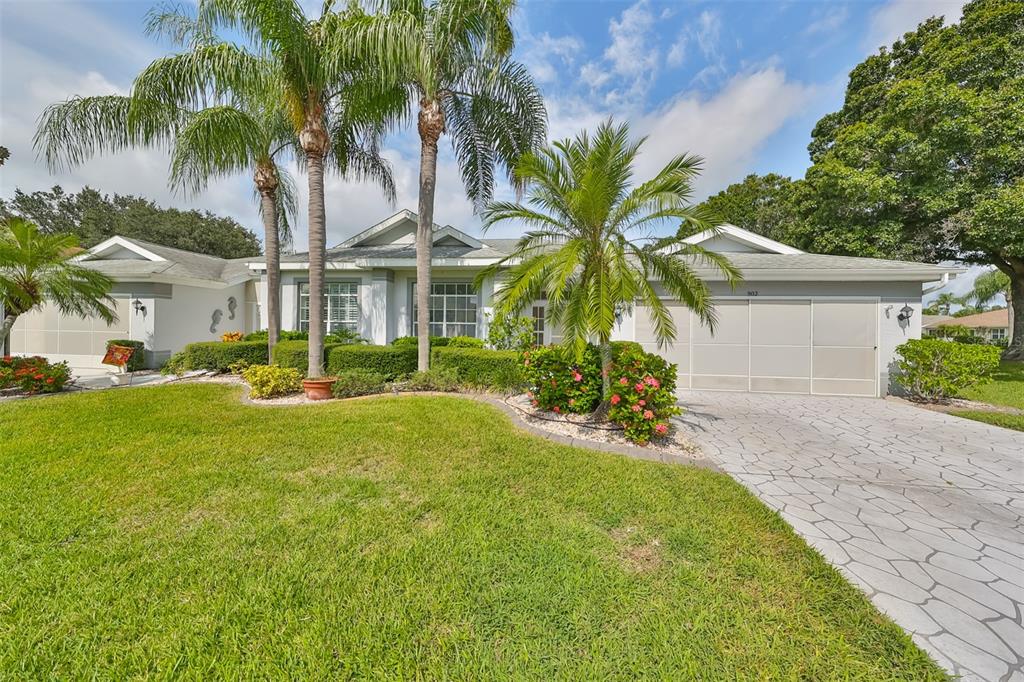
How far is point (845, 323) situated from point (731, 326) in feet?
9.08

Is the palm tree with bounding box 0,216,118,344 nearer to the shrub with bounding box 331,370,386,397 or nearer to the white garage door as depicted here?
the shrub with bounding box 331,370,386,397

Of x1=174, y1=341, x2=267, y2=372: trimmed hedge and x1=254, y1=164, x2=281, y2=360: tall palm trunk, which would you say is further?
x1=174, y1=341, x2=267, y2=372: trimmed hedge

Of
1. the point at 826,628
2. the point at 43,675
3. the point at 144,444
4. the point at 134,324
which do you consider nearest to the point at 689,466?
the point at 826,628

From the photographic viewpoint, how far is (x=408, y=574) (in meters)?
2.76

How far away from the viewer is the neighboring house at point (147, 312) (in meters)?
12.3

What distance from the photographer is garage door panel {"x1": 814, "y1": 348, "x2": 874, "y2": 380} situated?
968 centimetres

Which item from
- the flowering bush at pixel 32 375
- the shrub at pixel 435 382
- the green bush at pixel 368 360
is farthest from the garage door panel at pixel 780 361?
the flowering bush at pixel 32 375

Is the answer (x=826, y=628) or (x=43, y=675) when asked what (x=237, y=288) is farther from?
(x=826, y=628)

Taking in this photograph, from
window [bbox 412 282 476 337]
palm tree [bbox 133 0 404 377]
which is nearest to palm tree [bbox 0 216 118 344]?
palm tree [bbox 133 0 404 377]

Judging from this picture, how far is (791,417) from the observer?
762 cm

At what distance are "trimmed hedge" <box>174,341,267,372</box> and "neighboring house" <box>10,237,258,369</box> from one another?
223cm

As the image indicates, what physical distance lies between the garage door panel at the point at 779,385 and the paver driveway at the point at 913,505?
2131 mm

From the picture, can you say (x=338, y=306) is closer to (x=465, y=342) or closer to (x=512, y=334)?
(x=465, y=342)

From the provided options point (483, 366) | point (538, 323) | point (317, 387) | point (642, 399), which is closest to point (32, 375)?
point (317, 387)
